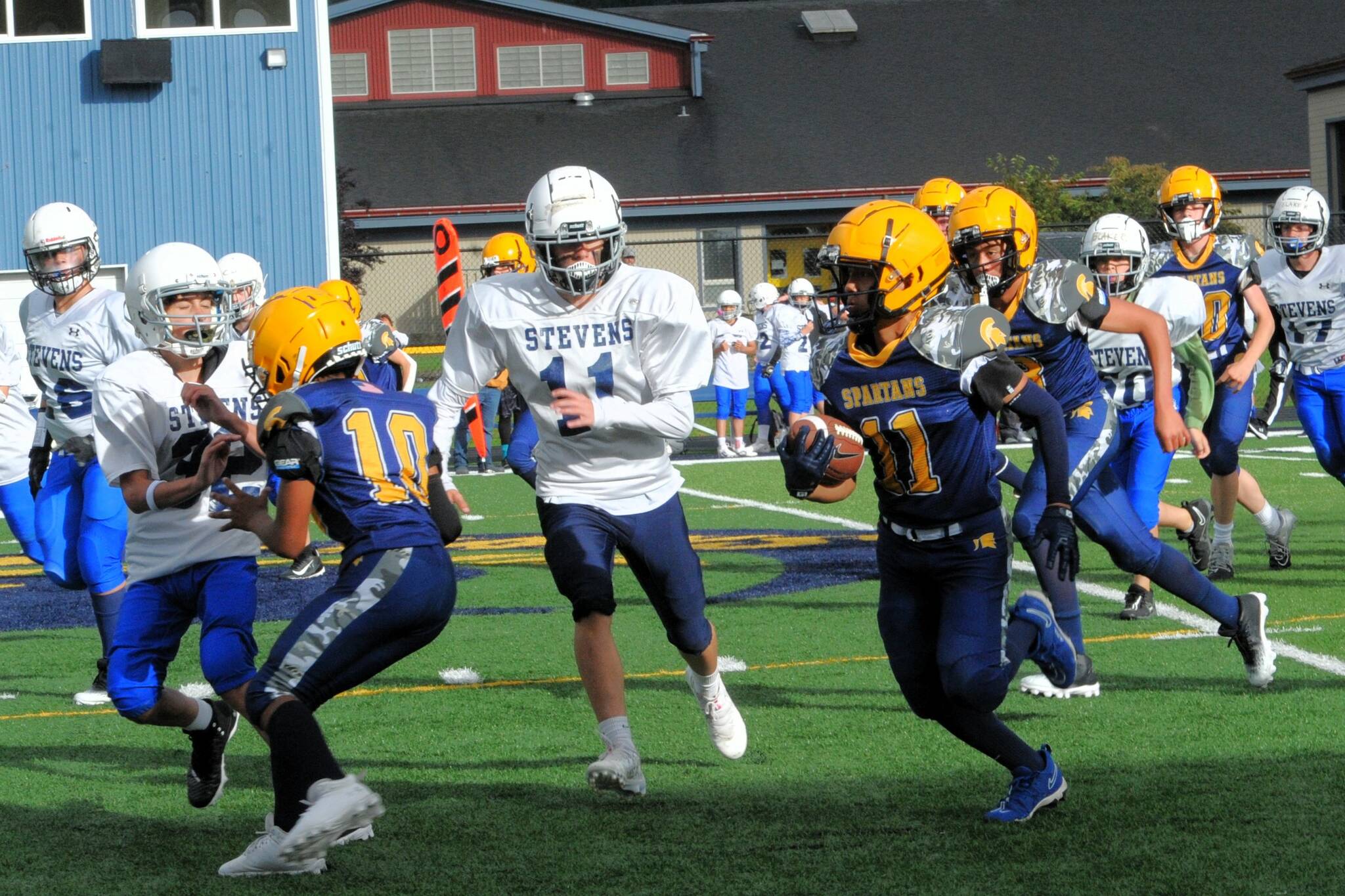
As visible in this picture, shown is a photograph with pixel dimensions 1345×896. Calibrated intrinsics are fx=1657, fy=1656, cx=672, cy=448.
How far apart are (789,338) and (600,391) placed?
13041 millimetres

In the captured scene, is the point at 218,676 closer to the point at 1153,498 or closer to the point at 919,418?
the point at 919,418

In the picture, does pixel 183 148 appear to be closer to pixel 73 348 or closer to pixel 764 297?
pixel 764 297

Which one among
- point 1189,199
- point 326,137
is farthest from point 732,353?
point 1189,199

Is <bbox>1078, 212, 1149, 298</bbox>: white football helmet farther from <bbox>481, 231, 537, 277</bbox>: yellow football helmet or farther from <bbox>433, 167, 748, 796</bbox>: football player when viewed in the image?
<bbox>481, 231, 537, 277</bbox>: yellow football helmet

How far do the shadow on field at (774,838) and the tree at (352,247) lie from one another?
78.6 feet

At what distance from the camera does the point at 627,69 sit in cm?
3638

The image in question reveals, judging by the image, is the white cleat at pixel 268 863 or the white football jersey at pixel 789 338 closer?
the white cleat at pixel 268 863

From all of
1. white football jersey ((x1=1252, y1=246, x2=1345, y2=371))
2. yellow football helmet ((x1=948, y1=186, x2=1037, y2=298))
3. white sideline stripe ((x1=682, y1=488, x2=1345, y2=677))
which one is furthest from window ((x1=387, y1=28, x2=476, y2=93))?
yellow football helmet ((x1=948, y1=186, x2=1037, y2=298))

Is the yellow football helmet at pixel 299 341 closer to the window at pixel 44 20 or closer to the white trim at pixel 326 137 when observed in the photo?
the white trim at pixel 326 137

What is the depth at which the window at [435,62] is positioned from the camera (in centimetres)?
3656

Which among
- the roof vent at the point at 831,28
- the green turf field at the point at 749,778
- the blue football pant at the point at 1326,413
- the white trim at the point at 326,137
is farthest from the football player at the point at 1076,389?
the roof vent at the point at 831,28

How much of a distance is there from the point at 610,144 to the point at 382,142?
189 inches

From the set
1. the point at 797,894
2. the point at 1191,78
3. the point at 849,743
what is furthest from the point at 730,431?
the point at 1191,78

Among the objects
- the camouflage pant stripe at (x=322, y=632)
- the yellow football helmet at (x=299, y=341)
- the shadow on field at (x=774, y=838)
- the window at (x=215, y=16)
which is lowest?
the shadow on field at (x=774, y=838)
